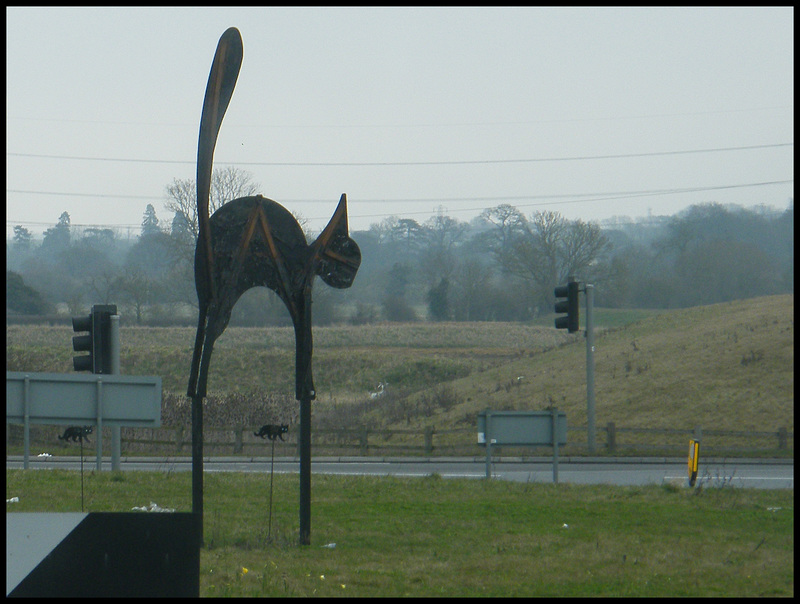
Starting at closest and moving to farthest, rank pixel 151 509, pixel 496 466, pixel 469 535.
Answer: pixel 469 535, pixel 151 509, pixel 496 466

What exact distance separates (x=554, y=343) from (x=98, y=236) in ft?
132

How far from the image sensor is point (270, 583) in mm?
6410

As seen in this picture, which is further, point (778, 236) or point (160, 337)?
point (778, 236)

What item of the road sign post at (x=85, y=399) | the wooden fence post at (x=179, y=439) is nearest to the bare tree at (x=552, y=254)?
the wooden fence post at (x=179, y=439)

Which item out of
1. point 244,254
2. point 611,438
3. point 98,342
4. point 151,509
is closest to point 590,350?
point 611,438

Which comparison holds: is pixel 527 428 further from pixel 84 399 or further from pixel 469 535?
pixel 84 399

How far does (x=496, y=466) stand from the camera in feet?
67.5

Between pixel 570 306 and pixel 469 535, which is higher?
pixel 570 306

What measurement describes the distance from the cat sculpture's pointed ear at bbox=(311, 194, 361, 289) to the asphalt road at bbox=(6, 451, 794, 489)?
9.95 m

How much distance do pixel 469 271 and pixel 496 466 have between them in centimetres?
3808

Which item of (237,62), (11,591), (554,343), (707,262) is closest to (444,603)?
(11,591)

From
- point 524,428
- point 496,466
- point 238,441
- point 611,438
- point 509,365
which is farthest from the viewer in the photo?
point 509,365

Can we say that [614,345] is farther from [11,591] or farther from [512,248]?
[11,591]

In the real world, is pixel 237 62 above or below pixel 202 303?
above
